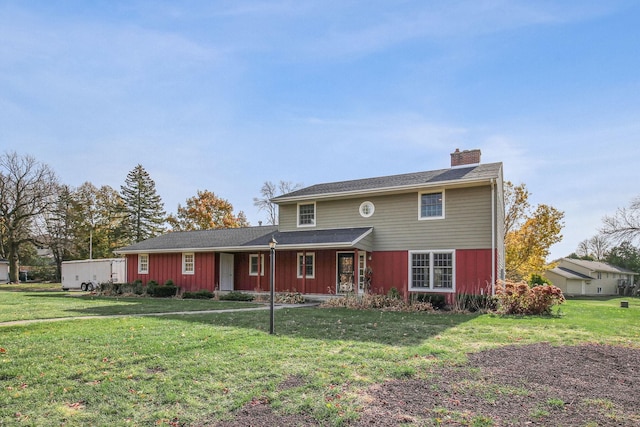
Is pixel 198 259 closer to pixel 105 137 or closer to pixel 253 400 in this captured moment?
pixel 105 137

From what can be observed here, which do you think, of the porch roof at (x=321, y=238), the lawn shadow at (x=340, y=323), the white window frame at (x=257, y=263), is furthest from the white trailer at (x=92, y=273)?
the lawn shadow at (x=340, y=323)

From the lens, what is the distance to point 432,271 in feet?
54.5

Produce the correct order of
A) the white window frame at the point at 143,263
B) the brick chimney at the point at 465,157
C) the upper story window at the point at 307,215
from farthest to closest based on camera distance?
1. the white window frame at the point at 143,263
2. the upper story window at the point at 307,215
3. the brick chimney at the point at 465,157

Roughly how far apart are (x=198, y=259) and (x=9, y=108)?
11794 millimetres

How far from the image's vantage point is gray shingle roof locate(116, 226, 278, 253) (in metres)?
22.2

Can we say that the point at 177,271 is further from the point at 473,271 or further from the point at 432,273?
the point at 473,271

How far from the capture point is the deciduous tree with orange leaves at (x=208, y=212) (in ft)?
135

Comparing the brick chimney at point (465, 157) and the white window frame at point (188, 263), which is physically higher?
the brick chimney at point (465, 157)

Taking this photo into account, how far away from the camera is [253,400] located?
4.99 meters

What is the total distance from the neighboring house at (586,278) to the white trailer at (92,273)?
1561 inches

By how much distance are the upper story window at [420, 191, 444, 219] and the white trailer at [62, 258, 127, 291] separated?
19.7 metres

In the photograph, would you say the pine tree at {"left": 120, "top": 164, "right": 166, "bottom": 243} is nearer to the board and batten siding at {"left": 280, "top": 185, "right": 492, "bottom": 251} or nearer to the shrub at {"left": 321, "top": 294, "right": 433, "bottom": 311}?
the board and batten siding at {"left": 280, "top": 185, "right": 492, "bottom": 251}

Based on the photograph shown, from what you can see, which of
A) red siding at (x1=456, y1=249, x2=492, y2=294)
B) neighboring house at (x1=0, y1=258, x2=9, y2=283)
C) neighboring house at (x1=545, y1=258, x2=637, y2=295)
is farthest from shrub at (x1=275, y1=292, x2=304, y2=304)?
neighboring house at (x1=0, y1=258, x2=9, y2=283)

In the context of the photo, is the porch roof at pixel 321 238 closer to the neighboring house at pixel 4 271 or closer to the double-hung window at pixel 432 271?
the double-hung window at pixel 432 271
